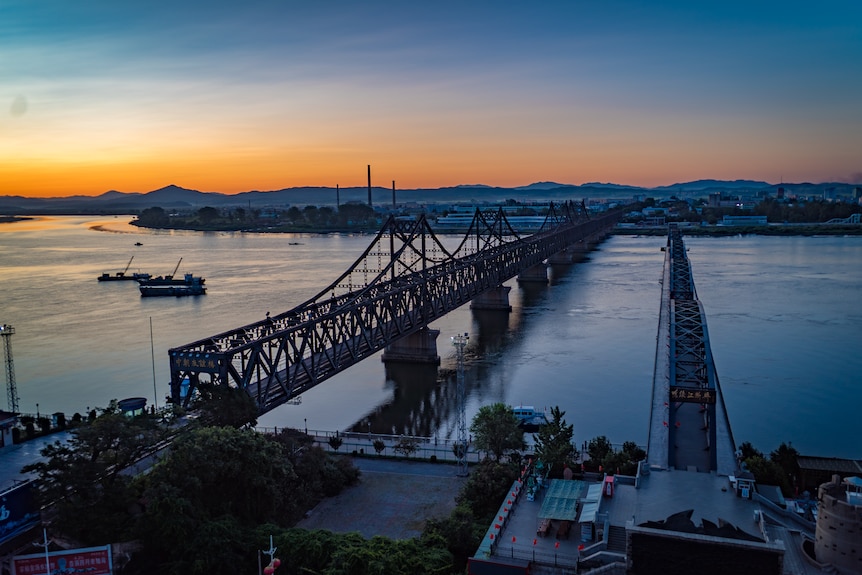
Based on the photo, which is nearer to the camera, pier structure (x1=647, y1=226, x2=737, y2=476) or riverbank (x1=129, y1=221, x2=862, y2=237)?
pier structure (x1=647, y1=226, x2=737, y2=476)

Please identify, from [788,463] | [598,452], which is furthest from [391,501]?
[788,463]

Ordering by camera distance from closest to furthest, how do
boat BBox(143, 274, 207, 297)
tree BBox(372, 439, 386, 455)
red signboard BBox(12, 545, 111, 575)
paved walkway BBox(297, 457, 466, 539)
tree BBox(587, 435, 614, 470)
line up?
red signboard BBox(12, 545, 111, 575) < paved walkway BBox(297, 457, 466, 539) < tree BBox(587, 435, 614, 470) < tree BBox(372, 439, 386, 455) < boat BBox(143, 274, 207, 297)

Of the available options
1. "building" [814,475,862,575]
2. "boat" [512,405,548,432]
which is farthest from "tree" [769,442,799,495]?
"boat" [512,405,548,432]

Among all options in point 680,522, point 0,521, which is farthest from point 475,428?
point 0,521

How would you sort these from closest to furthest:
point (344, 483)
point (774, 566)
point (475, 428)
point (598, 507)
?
point (774, 566) → point (598, 507) → point (344, 483) → point (475, 428)

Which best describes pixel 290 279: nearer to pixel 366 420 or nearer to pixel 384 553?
pixel 366 420

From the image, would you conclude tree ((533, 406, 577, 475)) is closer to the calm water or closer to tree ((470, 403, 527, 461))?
tree ((470, 403, 527, 461))

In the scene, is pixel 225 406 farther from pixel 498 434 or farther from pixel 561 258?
pixel 561 258
